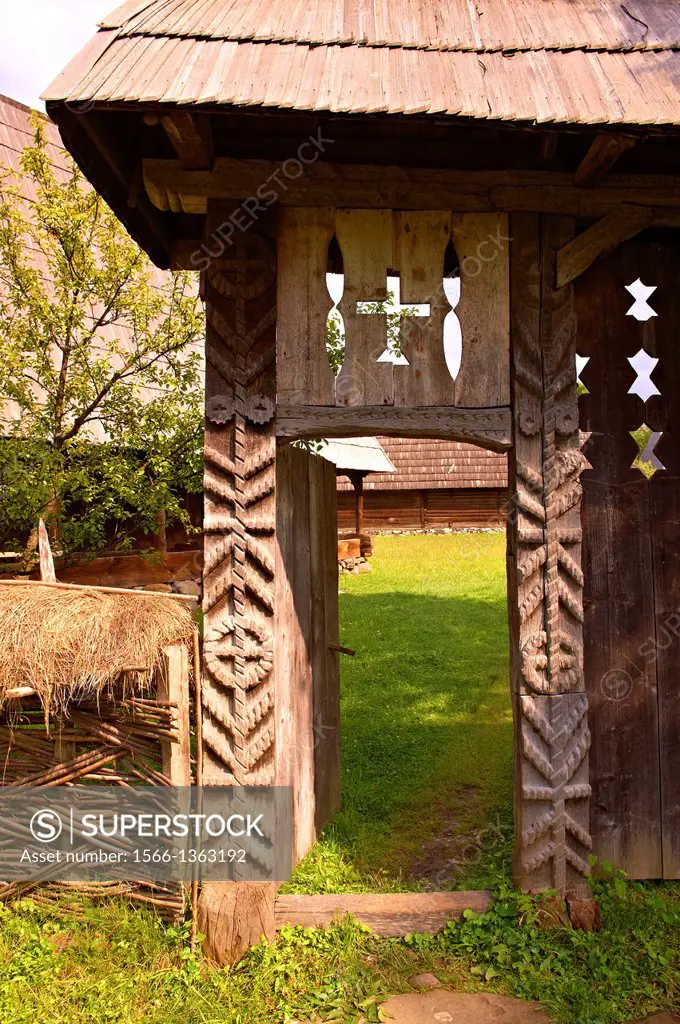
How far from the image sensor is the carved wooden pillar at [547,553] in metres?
3.53

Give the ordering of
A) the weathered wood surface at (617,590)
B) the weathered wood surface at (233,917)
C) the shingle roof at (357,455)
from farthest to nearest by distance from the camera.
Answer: the shingle roof at (357,455)
the weathered wood surface at (617,590)
the weathered wood surface at (233,917)

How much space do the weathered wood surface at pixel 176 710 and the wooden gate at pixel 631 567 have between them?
221 centimetres

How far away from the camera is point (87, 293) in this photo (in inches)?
323

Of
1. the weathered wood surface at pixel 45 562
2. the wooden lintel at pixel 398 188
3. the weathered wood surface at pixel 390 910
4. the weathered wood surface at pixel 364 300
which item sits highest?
the wooden lintel at pixel 398 188

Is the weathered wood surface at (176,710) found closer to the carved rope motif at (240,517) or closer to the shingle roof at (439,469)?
the carved rope motif at (240,517)

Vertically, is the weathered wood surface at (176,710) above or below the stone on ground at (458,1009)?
above

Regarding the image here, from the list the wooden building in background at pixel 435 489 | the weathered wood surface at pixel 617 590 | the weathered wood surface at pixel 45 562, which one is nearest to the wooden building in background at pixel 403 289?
the weathered wood surface at pixel 617 590

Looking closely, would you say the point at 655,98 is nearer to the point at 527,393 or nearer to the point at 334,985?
the point at 527,393

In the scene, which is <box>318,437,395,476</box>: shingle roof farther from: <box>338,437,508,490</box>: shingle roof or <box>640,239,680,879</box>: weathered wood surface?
<box>640,239,680,879</box>: weathered wood surface

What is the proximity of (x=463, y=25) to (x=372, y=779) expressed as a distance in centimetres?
502

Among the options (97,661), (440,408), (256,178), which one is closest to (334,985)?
(97,661)

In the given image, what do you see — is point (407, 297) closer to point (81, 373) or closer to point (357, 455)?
point (81, 373)

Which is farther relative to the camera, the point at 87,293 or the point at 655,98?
the point at 87,293

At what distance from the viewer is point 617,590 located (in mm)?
4035
